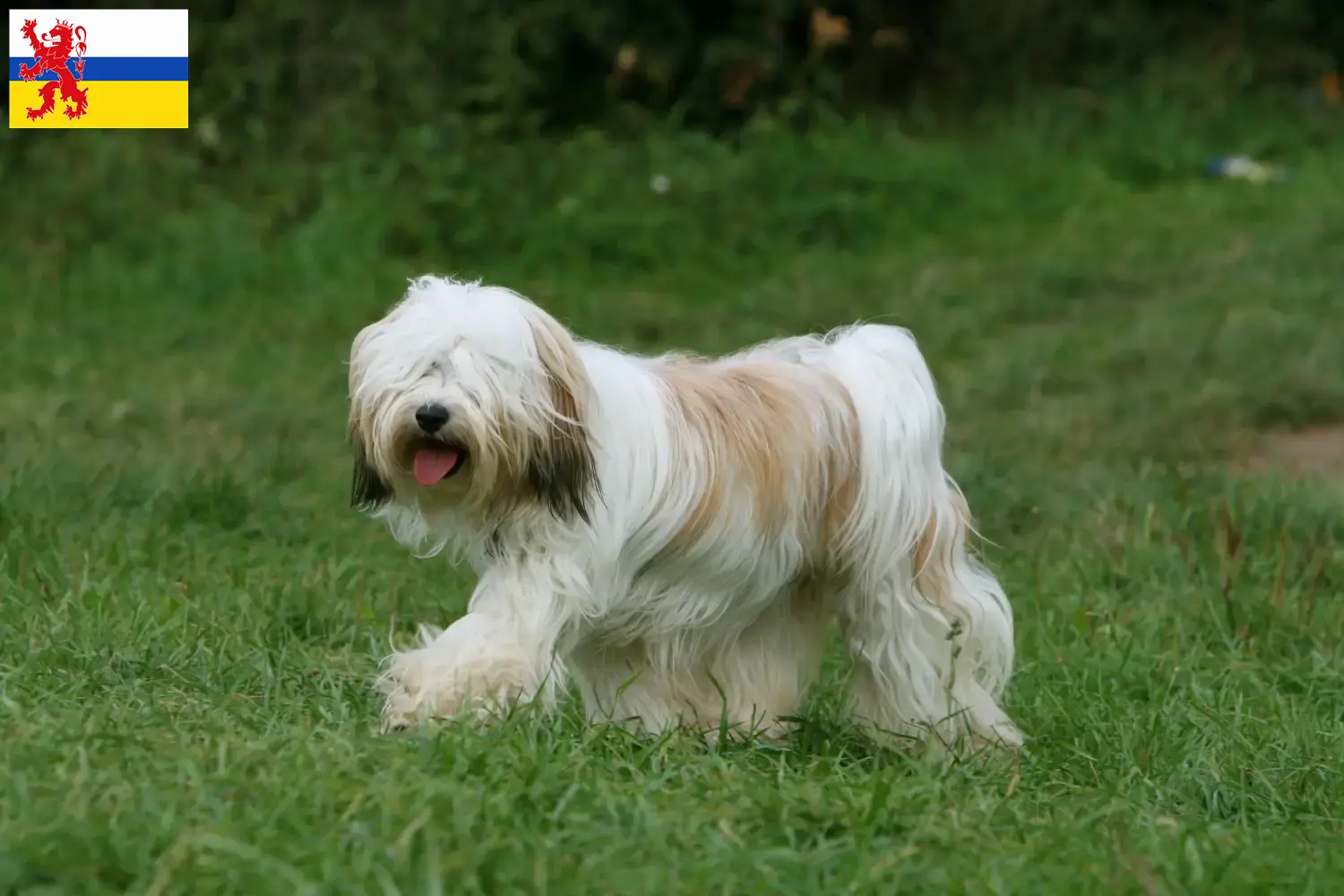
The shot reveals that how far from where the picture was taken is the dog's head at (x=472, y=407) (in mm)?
4031

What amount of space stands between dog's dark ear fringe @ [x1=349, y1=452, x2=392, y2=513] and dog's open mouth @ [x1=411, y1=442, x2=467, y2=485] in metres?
0.13

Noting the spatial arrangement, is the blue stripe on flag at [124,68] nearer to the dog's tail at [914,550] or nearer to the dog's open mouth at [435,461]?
the dog's tail at [914,550]

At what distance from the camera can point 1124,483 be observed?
7605mm

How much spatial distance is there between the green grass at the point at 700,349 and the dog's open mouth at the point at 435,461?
55cm

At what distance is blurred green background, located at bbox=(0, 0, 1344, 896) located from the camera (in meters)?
3.49

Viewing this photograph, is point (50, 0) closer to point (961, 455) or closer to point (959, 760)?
point (961, 455)

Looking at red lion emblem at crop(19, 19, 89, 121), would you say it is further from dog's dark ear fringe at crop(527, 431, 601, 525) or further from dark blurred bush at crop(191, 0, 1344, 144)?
dog's dark ear fringe at crop(527, 431, 601, 525)

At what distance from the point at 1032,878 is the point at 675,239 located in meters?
8.55

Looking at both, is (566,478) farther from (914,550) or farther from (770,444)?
(914,550)

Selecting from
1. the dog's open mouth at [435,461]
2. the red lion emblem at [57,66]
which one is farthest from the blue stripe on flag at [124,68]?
the dog's open mouth at [435,461]

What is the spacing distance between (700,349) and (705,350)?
3.9 inches

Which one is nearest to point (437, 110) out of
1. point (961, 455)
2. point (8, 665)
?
point (961, 455)

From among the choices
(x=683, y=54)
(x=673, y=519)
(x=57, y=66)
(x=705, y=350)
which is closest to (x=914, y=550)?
(x=673, y=519)

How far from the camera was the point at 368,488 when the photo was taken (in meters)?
4.27
